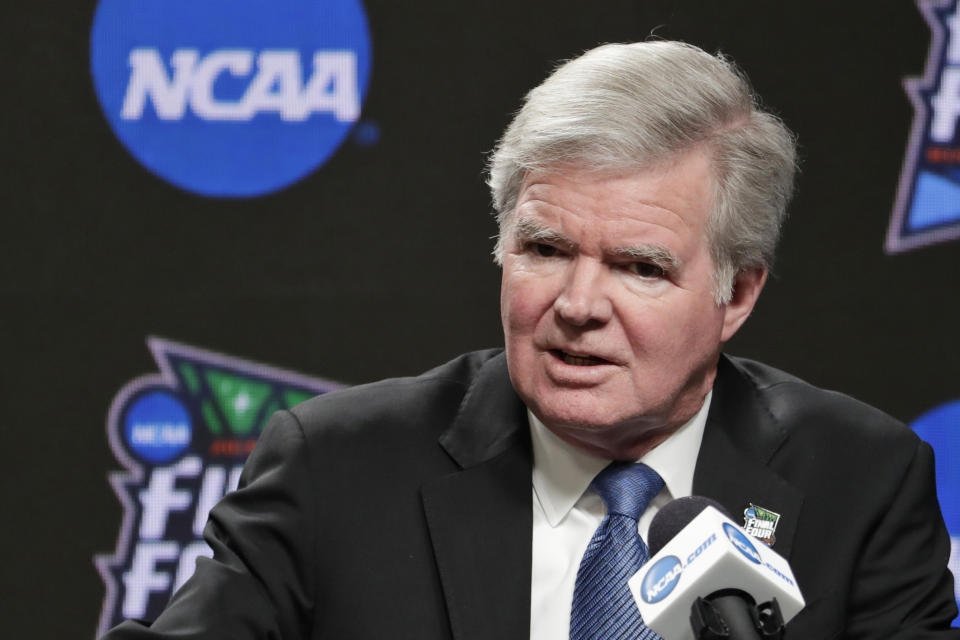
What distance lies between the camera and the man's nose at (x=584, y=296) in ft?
5.60

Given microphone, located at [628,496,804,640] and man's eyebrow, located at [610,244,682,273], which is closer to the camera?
microphone, located at [628,496,804,640]

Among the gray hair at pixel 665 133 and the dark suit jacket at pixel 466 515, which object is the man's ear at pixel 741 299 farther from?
the dark suit jacket at pixel 466 515

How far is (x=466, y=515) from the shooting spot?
1.89 meters

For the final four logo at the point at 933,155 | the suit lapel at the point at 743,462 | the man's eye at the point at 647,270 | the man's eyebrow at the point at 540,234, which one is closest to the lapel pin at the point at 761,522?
the suit lapel at the point at 743,462

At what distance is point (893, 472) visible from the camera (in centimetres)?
200

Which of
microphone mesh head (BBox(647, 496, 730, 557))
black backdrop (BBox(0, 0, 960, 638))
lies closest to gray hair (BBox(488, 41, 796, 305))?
microphone mesh head (BBox(647, 496, 730, 557))

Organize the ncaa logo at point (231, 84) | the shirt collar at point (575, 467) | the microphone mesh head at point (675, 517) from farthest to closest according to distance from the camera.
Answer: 1. the ncaa logo at point (231, 84)
2. the shirt collar at point (575, 467)
3. the microphone mesh head at point (675, 517)

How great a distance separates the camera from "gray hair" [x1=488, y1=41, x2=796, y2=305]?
1.74 meters

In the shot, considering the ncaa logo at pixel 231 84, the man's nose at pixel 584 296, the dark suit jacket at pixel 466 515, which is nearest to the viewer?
the man's nose at pixel 584 296

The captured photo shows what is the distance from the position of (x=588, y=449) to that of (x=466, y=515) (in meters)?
0.20

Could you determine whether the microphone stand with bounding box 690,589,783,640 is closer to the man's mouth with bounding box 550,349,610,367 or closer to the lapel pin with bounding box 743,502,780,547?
Result: the man's mouth with bounding box 550,349,610,367

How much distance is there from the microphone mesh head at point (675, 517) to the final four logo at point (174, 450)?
1501 millimetres

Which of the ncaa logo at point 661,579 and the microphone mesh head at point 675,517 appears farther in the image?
the microphone mesh head at point 675,517

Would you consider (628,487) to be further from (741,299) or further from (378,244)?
(378,244)
